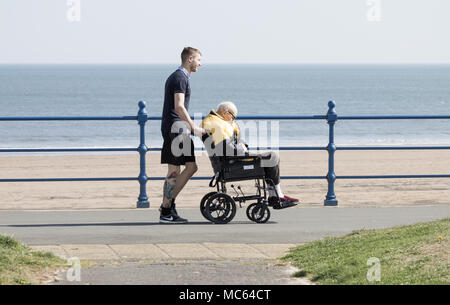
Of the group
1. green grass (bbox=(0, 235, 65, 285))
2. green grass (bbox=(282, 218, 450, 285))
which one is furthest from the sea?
green grass (bbox=(0, 235, 65, 285))

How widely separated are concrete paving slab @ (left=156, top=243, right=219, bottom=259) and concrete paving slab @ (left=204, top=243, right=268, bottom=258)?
0.24 ft

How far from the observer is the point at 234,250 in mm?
8352

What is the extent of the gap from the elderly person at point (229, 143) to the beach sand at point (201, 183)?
2462mm

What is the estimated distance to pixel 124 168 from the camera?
25.4 meters

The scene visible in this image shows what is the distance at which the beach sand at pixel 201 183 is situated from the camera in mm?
16641

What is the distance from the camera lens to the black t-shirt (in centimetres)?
961

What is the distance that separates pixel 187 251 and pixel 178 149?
1744 millimetres

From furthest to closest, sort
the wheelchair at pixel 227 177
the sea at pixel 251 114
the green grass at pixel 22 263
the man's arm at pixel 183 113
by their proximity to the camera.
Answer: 1. the sea at pixel 251 114
2. the wheelchair at pixel 227 177
3. the man's arm at pixel 183 113
4. the green grass at pixel 22 263

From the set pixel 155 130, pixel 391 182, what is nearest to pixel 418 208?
pixel 391 182

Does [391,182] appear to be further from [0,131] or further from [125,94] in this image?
[125,94]

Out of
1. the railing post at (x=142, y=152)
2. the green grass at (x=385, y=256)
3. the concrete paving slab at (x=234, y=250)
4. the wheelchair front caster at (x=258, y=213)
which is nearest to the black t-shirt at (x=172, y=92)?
the wheelchair front caster at (x=258, y=213)

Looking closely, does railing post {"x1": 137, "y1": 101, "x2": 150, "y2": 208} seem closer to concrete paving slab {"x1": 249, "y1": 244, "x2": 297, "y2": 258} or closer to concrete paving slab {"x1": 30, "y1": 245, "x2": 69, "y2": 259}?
concrete paving slab {"x1": 30, "y1": 245, "x2": 69, "y2": 259}

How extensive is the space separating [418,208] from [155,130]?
3206cm

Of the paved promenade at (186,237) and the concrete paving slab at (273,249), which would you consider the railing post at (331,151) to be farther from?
the concrete paving slab at (273,249)
